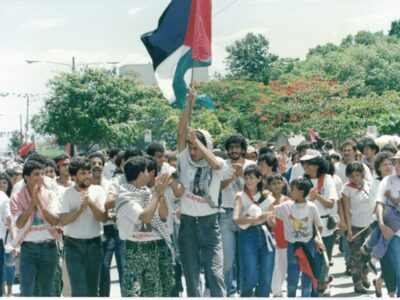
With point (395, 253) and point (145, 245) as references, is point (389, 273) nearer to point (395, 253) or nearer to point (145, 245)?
point (395, 253)

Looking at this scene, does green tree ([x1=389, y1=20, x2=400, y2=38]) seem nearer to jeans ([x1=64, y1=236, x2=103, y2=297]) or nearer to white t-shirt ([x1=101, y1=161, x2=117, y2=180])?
white t-shirt ([x1=101, y1=161, x2=117, y2=180])

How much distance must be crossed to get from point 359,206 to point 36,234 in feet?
13.7

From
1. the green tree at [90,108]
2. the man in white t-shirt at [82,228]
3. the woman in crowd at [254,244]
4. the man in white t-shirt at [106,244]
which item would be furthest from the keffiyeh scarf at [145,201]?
the green tree at [90,108]

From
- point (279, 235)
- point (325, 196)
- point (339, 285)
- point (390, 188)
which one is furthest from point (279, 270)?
point (339, 285)

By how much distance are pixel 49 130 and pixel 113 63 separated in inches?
186

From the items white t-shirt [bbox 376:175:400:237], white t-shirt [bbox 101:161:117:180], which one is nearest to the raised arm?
white t-shirt [bbox 376:175:400:237]

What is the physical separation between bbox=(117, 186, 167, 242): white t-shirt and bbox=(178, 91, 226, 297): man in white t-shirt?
36.9 inches

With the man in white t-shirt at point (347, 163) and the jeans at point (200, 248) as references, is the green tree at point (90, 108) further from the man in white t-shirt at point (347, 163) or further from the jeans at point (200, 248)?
the jeans at point (200, 248)

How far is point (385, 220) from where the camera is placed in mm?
8164

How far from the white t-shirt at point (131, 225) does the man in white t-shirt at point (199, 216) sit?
3.08ft

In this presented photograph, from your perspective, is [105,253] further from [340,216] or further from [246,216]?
[340,216]

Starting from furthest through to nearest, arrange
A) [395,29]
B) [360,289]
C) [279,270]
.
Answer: [395,29] < [360,289] < [279,270]

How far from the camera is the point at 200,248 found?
298 inches

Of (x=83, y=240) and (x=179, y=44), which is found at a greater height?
(x=179, y=44)
